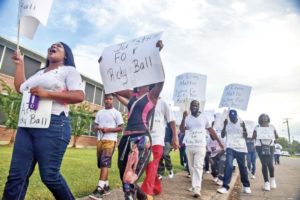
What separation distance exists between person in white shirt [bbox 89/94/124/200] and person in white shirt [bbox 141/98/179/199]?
870mm

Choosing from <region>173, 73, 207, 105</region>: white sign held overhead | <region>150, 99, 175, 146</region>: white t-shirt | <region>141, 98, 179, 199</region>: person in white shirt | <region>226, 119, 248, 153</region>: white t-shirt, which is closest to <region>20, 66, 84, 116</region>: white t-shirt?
<region>141, 98, 179, 199</region>: person in white shirt

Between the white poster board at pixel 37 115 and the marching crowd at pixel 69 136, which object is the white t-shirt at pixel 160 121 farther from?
the white poster board at pixel 37 115

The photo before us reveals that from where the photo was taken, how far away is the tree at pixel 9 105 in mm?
19391

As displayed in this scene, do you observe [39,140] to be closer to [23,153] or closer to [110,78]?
[23,153]

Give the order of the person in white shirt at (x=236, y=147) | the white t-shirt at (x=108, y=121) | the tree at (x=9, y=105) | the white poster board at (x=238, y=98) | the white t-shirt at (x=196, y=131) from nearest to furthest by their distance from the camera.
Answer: the white t-shirt at (x=108, y=121) → the white t-shirt at (x=196, y=131) → the person in white shirt at (x=236, y=147) → the white poster board at (x=238, y=98) → the tree at (x=9, y=105)

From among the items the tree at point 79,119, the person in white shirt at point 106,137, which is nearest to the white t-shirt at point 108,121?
the person in white shirt at point 106,137

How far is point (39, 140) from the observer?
2.79 metres

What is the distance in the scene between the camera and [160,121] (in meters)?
5.11

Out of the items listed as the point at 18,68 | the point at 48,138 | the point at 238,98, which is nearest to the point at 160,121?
the point at 18,68

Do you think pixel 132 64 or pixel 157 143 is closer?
pixel 132 64

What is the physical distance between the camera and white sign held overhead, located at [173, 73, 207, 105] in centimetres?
870

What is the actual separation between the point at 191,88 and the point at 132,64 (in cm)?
506

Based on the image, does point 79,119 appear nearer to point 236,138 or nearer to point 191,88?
point 191,88

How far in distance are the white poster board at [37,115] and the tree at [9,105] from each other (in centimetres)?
1773
